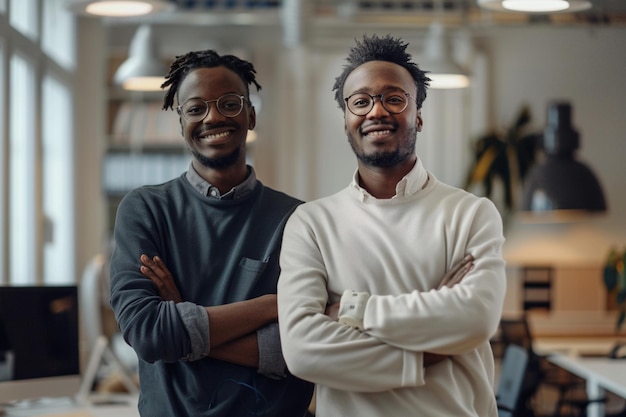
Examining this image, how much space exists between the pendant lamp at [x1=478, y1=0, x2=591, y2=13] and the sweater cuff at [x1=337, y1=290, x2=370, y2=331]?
5.59 ft

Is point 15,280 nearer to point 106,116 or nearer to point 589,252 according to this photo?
point 106,116

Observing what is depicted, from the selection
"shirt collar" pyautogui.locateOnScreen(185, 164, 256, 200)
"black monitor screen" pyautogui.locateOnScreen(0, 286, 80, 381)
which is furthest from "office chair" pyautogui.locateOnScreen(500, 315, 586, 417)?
"shirt collar" pyautogui.locateOnScreen(185, 164, 256, 200)

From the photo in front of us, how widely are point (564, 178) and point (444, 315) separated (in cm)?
529

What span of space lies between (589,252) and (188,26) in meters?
4.48

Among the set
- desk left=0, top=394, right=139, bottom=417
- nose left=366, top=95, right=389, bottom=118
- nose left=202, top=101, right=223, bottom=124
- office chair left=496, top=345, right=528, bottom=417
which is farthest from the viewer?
office chair left=496, top=345, right=528, bottom=417

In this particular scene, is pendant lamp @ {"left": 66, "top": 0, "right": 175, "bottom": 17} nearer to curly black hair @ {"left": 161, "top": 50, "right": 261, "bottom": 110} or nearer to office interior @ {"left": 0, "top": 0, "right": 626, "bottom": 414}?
curly black hair @ {"left": 161, "top": 50, "right": 261, "bottom": 110}

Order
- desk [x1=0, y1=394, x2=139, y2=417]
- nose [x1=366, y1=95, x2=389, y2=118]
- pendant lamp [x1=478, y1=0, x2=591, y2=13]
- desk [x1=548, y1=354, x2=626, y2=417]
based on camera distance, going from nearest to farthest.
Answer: nose [x1=366, y1=95, x2=389, y2=118]
pendant lamp [x1=478, y1=0, x2=591, y2=13]
desk [x1=0, y1=394, x2=139, y2=417]
desk [x1=548, y1=354, x2=626, y2=417]

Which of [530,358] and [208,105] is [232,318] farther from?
[530,358]

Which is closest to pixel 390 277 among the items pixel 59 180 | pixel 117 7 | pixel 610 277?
pixel 117 7

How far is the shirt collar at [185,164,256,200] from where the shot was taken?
242 cm

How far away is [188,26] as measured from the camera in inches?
384

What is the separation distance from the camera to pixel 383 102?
222 centimetres

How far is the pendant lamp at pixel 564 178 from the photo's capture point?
23.3 feet

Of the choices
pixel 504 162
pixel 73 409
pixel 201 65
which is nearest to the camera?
pixel 201 65
